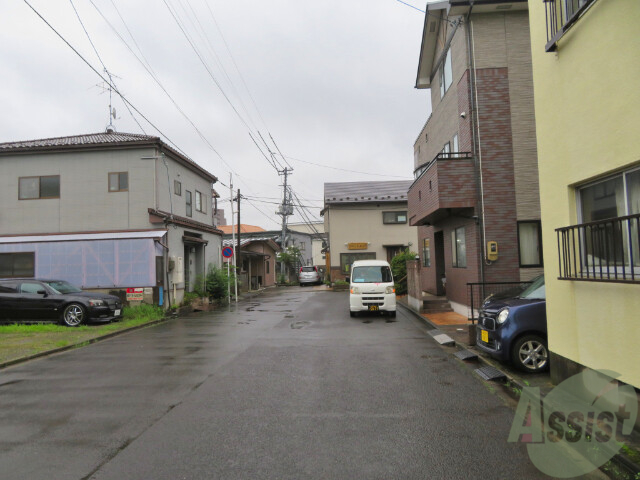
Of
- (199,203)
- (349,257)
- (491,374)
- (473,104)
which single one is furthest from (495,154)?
(349,257)

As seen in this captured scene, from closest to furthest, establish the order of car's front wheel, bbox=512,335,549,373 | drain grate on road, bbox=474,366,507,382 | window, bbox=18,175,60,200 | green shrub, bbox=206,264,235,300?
drain grate on road, bbox=474,366,507,382 → car's front wheel, bbox=512,335,549,373 → window, bbox=18,175,60,200 → green shrub, bbox=206,264,235,300

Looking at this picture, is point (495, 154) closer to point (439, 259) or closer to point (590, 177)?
point (439, 259)

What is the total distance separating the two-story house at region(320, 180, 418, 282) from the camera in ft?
105

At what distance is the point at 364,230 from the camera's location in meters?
32.2

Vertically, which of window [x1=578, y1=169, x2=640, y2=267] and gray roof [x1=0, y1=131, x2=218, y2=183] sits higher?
gray roof [x1=0, y1=131, x2=218, y2=183]

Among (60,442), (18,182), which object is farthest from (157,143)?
(60,442)

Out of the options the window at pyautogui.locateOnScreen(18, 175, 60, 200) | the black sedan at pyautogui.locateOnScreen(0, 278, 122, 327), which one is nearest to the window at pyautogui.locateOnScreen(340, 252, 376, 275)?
the window at pyautogui.locateOnScreen(18, 175, 60, 200)

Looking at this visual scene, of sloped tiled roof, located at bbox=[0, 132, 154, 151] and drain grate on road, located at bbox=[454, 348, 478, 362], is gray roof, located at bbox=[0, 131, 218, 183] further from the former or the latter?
drain grate on road, located at bbox=[454, 348, 478, 362]

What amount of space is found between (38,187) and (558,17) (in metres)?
18.2

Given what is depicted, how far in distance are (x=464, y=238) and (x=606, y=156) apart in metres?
8.82

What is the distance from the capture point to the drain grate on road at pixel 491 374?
619 centimetres

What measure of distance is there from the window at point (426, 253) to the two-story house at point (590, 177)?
40.6 feet

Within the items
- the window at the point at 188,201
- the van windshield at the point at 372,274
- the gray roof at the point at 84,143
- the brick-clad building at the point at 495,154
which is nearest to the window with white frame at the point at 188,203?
the window at the point at 188,201

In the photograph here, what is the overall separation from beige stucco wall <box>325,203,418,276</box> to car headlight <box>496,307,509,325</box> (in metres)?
25.3
